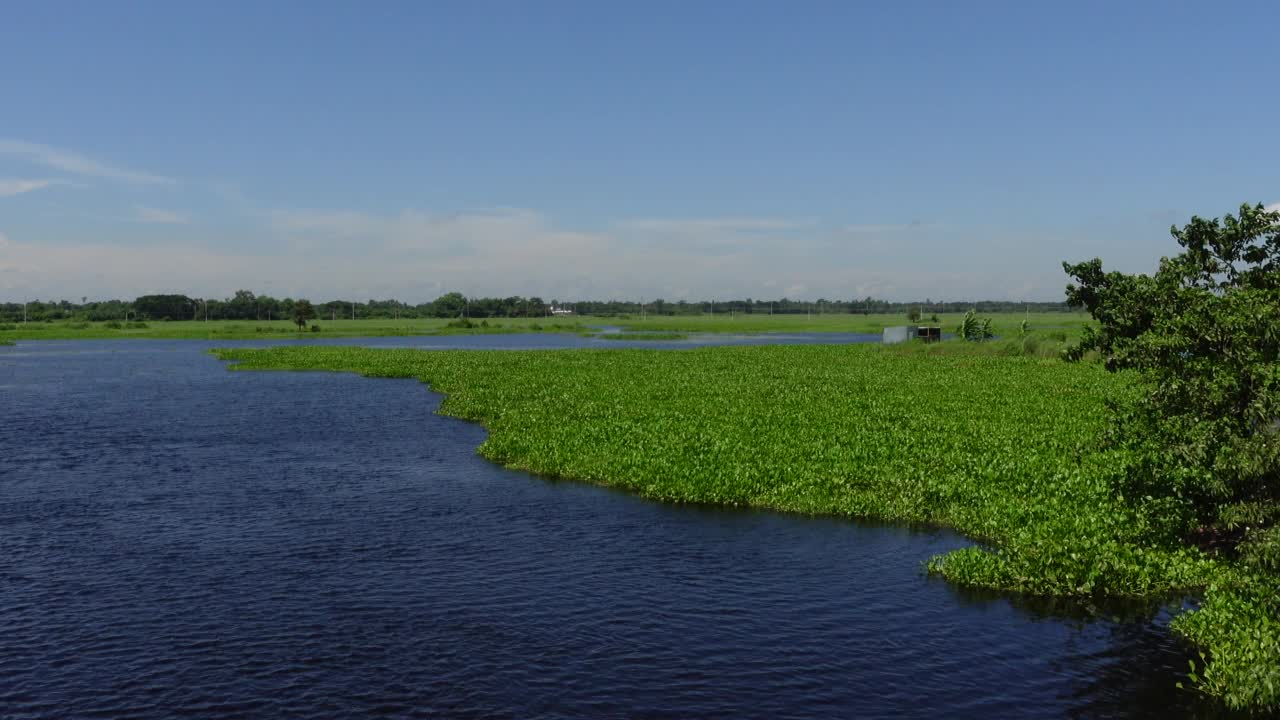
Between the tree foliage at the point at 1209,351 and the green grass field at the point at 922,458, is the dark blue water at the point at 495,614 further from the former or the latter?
the tree foliage at the point at 1209,351

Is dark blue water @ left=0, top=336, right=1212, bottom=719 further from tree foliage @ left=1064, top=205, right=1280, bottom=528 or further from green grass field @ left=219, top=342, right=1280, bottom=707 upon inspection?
tree foliage @ left=1064, top=205, right=1280, bottom=528

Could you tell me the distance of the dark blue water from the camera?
17.0 metres

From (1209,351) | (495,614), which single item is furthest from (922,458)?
(495,614)

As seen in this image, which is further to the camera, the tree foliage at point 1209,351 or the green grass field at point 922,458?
the green grass field at point 922,458

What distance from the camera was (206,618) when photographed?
20.8 metres

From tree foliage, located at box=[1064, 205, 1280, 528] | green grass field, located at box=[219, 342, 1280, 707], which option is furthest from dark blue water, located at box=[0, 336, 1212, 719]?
tree foliage, located at box=[1064, 205, 1280, 528]

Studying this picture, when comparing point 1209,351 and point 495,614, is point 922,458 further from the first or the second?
point 495,614

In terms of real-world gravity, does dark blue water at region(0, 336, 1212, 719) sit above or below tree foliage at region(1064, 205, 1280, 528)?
below

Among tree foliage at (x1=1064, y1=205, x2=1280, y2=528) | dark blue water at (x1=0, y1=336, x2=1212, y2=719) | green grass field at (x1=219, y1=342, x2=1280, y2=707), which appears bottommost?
dark blue water at (x1=0, y1=336, x2=1212, y2=719)

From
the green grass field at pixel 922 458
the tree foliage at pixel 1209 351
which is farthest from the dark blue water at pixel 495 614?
the tree foliage at pixel 1209 351

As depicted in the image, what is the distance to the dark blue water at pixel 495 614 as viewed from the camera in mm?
16969

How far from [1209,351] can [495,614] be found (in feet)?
51.8

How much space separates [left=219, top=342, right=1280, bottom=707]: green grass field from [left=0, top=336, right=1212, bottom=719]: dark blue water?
120 centimetres

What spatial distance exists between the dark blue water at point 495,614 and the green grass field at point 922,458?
120 cm
